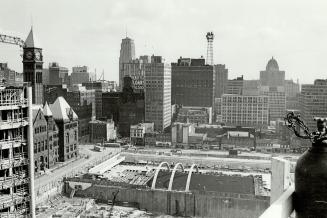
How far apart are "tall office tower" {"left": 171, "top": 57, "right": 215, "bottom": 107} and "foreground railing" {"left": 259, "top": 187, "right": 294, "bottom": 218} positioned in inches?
7103

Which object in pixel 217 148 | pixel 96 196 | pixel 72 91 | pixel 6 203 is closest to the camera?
pixel 6 203

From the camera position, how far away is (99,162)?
9581 centimetres

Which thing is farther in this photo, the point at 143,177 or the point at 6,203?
the point at 143,177

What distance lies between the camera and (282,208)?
445cm

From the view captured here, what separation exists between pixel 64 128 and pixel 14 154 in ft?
235

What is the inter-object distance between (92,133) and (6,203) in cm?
10849

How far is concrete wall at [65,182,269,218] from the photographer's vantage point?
62.0m

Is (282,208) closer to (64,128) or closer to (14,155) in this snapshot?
(14,155)

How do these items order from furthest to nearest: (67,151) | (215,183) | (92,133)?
(92,133) < (67,151) < (215,183)

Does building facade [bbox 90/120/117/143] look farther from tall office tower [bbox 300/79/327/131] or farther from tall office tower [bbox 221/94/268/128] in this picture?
tall office tower [bbox 300/79/327/131]

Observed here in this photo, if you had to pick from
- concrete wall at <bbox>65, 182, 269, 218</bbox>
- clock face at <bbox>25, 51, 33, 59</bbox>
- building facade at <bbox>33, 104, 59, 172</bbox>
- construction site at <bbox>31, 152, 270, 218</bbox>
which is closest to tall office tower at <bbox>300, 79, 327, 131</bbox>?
construction site at <bbox>31, 152, 270, 218</bbox>

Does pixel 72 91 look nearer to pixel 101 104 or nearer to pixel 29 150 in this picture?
pixel 101 104

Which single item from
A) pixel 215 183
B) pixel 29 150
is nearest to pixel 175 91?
pixel 215 183

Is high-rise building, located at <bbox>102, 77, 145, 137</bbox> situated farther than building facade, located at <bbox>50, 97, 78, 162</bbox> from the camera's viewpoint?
Yes
